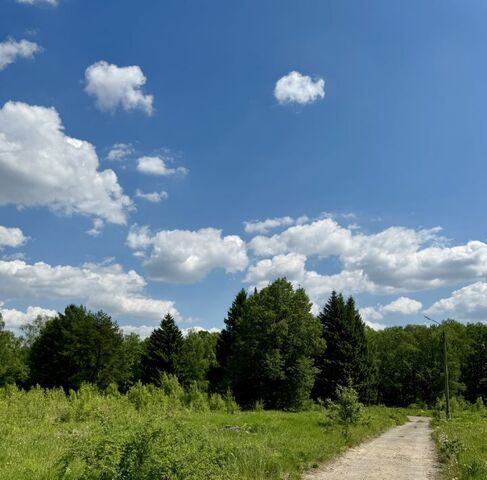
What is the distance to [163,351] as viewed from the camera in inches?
2258

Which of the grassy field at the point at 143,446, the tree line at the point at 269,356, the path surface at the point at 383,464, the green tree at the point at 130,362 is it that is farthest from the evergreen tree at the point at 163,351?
the path surface at the point at 383,464

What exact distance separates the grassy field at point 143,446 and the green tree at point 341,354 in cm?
3158

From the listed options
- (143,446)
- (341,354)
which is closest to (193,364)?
(341,354)

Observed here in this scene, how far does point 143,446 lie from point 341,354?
48.4 meters

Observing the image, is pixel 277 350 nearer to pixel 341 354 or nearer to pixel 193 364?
pixel 341 354

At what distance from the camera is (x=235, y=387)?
45.2 metres

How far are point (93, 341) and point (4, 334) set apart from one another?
694 inches

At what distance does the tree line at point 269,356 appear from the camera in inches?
1693

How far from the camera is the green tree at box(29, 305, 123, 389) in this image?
5650 centimetres

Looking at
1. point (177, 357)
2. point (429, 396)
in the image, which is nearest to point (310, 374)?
point (177, 357)

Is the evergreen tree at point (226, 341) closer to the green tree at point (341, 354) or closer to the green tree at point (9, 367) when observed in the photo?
the green tree at point (341, 354)

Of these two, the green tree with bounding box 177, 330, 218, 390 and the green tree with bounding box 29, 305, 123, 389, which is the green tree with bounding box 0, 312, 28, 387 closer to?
the green tree with bounding box 29, 305, 123, 389

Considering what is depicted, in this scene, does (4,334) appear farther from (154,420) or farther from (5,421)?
(154,420)

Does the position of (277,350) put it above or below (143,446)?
above
